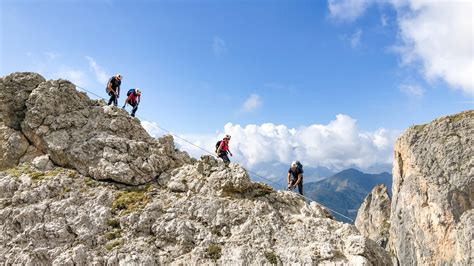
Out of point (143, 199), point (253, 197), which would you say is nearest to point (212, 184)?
point (253, 197)

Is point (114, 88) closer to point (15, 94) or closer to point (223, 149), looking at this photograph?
point (15, 94)

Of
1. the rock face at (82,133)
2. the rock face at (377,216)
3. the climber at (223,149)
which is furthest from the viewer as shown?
the rock face at (377,216)

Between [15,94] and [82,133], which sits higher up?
[15,94]

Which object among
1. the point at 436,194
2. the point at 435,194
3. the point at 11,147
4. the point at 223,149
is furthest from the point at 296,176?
the point at 435,194

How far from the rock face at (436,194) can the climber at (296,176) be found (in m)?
53.7

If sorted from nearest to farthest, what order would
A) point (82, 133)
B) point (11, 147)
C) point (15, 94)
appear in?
point (11, 147) < point (82, 133) < point (15, 94)

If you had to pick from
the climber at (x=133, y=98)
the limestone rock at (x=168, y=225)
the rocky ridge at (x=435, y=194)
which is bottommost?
the limestone rock at (x=168, y=225)

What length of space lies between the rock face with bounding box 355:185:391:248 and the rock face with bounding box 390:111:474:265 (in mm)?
46826

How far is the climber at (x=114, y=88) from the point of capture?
28.9 meters

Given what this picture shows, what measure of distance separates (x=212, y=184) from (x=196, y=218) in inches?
98.7

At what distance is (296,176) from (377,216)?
124340 millimetres

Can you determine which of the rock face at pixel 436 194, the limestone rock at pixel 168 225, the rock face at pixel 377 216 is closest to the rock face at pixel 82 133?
the limestone rock at pixel 168 225

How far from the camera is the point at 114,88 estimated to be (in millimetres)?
29312

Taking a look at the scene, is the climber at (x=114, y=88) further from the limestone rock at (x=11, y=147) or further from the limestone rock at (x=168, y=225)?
the limestone rock at (x=168, y=225)
